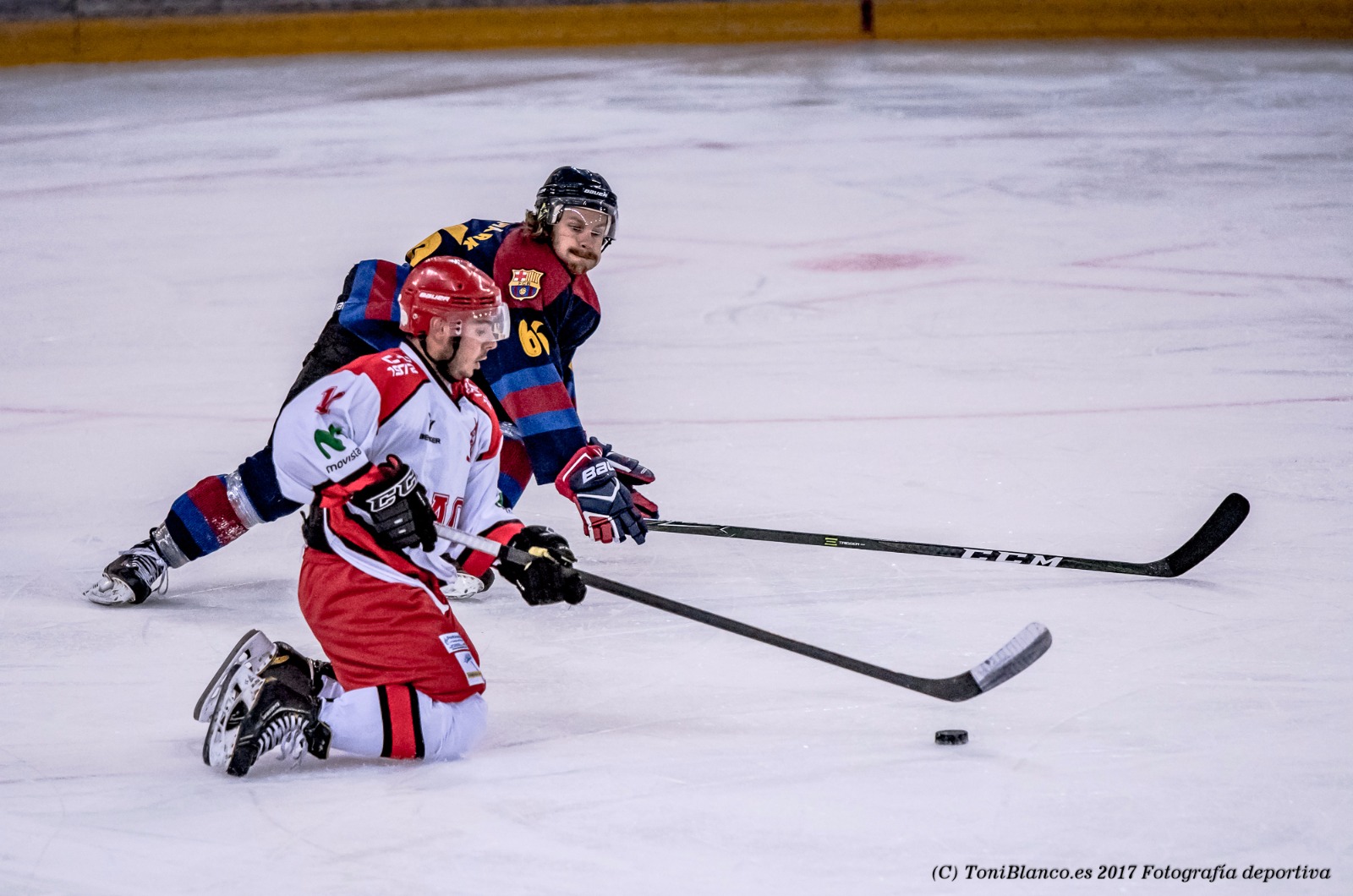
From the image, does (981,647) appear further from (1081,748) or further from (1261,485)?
(1261,485)

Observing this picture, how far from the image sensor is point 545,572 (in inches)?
113

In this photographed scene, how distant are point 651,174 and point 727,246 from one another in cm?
149

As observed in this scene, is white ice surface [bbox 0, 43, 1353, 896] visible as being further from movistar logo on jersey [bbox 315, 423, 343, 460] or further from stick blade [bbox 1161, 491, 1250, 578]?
movistar logo on jersey [bbox 315, 423, 343, 460]

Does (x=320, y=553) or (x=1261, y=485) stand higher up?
(x=320, y=553)

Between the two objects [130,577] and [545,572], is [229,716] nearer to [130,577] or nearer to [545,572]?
[545,572]

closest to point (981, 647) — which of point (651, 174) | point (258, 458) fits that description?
point (258, 458)

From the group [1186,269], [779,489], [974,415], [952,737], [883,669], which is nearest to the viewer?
[952,737]

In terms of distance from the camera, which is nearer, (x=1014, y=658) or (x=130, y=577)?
(x=1014, y=658)

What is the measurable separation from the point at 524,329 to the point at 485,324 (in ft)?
1.92

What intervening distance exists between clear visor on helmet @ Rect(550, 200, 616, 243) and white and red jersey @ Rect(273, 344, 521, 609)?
1.92 feet

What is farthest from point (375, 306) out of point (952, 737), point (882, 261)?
point (882, 261)

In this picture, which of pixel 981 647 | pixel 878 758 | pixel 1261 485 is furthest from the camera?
pixel 1261 485

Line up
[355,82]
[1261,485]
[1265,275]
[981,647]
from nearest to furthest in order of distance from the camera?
[981,647] → [1261,485] → [1265,275] → [355,82]

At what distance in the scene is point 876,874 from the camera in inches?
93.4
